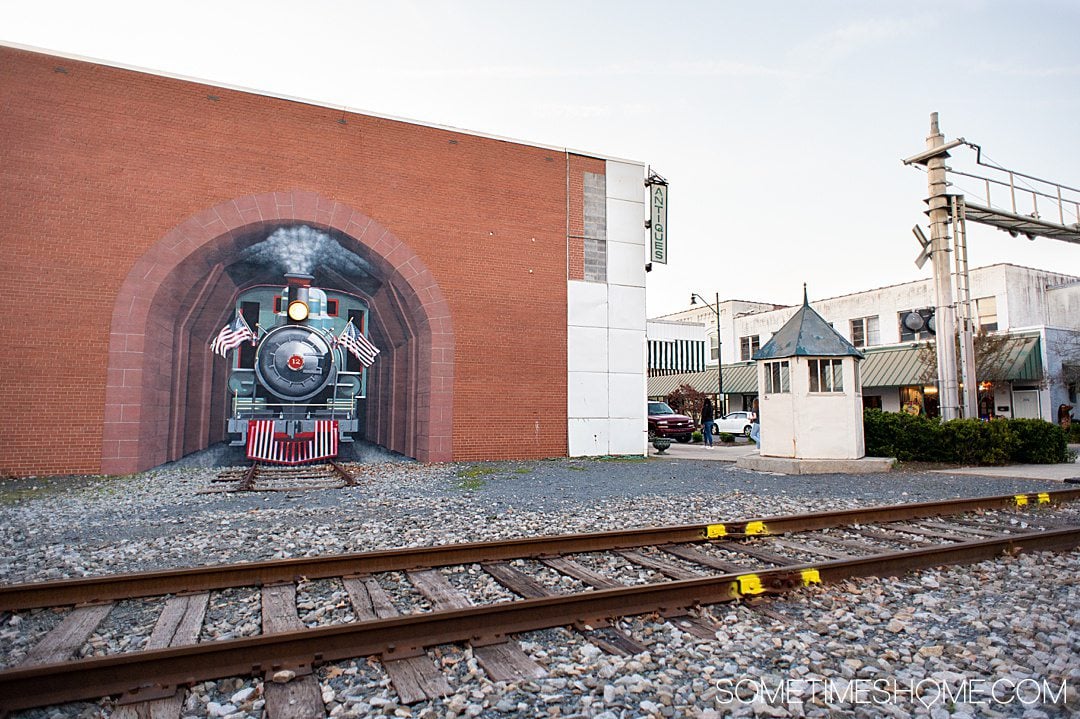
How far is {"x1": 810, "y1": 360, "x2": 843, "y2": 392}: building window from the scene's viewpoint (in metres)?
13.7

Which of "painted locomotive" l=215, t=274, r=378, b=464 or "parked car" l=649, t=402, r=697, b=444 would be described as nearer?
"painted locomotive" l=215, t=274, r=378, b=464

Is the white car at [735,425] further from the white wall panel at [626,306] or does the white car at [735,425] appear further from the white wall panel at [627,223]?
the white wall panel at [627,223]

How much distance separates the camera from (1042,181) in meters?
18.0

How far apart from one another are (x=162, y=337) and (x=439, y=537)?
10.7 meters

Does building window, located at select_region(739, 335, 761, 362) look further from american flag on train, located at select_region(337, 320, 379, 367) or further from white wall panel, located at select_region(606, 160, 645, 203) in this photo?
american flag on train, located at select_region(337, 320, 379, 367)

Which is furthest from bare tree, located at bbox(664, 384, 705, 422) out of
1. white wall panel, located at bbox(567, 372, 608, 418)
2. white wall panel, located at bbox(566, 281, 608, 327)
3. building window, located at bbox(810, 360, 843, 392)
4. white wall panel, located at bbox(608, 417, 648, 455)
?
building window, located at bbox(810, 360, 843, 392)

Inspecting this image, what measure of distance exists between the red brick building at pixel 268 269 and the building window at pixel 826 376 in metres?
4.98

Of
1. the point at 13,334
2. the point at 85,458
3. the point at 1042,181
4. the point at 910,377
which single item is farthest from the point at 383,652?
the point at 910,377

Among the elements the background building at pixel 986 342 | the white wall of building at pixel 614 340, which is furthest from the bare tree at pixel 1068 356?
the white wall of building at pixel 614 340

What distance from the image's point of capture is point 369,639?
366 centimetres

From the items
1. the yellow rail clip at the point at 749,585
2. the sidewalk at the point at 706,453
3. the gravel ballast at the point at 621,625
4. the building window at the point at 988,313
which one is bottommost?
the sidewalk at the point at 706,453

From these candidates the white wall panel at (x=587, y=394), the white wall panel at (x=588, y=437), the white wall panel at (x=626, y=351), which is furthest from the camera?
the white wall panel at (x=626, y=351)

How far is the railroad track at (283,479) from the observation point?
10.7m

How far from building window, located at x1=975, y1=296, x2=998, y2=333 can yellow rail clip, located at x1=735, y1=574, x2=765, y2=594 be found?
3346cm
